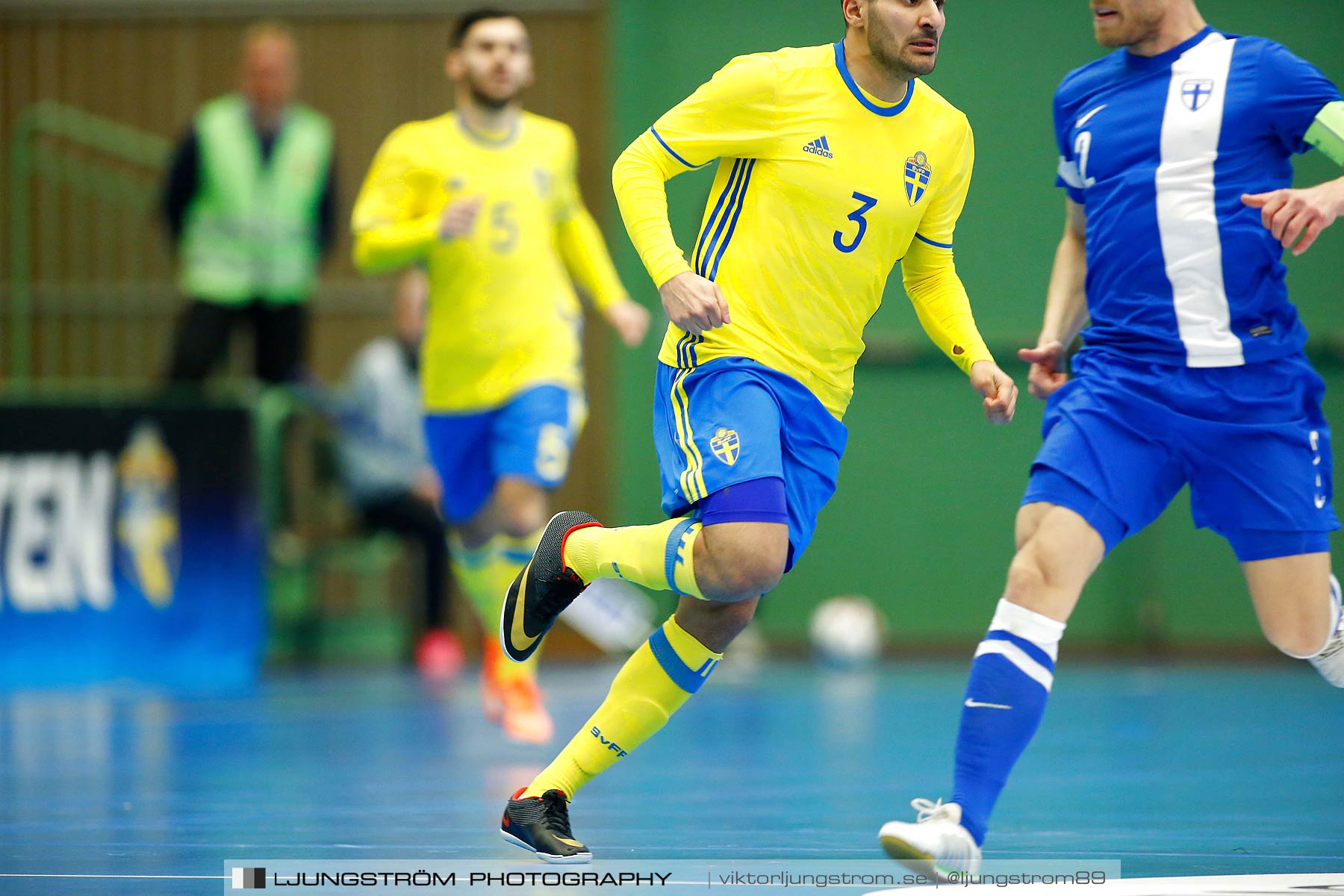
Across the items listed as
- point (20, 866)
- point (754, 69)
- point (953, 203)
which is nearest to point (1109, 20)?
point (953, 203)

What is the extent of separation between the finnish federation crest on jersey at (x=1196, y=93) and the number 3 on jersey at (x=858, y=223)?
786mm

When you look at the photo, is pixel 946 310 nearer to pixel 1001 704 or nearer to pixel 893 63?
pixel 893 63

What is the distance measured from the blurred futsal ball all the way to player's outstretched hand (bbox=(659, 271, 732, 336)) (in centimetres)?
701

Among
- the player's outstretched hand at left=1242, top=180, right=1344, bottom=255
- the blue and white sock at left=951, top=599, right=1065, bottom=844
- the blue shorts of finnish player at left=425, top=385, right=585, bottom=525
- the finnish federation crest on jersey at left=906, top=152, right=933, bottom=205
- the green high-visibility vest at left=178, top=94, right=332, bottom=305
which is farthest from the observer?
the green high-visibility vest at left=178, top=94, right=332, bottom=305

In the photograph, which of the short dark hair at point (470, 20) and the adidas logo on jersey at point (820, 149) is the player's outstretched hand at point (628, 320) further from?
the adidas logo on jersey at point (820, 149)

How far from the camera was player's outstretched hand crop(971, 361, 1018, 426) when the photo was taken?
3924 millimetres

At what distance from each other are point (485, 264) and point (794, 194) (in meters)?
3.12

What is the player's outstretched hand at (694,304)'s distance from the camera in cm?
371

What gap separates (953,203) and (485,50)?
3.15 meters

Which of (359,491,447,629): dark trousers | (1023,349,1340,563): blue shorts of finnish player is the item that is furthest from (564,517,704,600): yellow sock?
(359,491,447,629): dark trousers

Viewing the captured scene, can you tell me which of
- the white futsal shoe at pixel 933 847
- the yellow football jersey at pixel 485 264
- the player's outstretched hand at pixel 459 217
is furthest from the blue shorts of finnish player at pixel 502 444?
the white futsal shoe at pixel 933 847

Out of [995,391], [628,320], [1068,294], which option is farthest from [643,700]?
[628,320]

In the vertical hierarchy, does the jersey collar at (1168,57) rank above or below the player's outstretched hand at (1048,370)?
above

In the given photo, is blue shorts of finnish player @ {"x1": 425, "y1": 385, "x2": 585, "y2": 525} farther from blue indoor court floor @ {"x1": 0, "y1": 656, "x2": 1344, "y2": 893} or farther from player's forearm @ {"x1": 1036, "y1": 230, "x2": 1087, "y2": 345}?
player's forearm @ {"x1": 1036, "y1": 230, "x2": 1087, "y2": 345}
